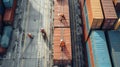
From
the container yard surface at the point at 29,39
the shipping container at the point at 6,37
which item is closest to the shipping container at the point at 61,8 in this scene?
the container yard surface at the point at 29,39

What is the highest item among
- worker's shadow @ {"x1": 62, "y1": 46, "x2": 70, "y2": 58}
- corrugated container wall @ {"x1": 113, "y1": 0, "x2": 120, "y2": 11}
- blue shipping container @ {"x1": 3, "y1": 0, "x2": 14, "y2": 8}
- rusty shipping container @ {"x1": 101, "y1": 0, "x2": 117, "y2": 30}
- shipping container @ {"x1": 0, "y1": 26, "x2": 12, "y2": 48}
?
blue shipping container @ {"x1": 3, "y1": 0, "x2": 14, "y2": 8}

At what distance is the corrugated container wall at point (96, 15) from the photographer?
30.0m

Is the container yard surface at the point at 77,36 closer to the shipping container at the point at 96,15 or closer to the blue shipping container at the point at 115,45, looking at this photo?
the shipping container at the point at 96,15

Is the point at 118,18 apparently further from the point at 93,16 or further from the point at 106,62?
the point at 106,62

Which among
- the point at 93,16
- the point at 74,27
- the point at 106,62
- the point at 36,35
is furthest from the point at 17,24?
the point at 106,62

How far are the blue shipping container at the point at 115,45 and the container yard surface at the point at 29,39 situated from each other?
13010 millimetres

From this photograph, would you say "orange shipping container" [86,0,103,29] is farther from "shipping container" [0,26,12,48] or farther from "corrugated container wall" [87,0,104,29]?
"shipping container" [0,26,12,48]

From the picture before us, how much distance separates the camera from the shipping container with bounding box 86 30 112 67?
27.9m

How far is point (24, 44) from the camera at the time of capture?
3684 cm

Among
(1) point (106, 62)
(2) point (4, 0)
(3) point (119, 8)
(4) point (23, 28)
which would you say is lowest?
(1) point (106, 62)

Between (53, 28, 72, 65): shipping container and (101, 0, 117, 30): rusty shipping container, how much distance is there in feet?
25.0

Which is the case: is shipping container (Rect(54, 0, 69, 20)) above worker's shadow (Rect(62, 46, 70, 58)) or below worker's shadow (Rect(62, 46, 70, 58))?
above

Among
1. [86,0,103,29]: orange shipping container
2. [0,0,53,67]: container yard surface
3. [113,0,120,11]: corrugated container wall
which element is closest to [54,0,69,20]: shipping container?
[0,0,53,67]: container yard surface

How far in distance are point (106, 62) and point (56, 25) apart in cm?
1263
